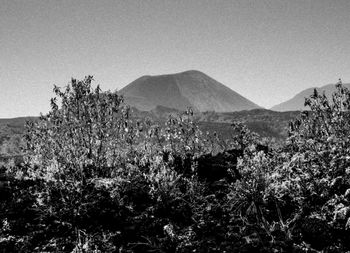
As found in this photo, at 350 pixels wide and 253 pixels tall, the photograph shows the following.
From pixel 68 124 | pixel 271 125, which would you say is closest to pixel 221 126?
pixel 271 125

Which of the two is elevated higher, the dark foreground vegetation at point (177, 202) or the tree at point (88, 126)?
the tree at point (88, 126)

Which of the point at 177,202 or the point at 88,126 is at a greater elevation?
the point at 88,126

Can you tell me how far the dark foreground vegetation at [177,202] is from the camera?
372 cm

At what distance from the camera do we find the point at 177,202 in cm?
520

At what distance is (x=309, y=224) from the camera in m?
3.83

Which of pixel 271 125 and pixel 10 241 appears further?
pixel 271 125

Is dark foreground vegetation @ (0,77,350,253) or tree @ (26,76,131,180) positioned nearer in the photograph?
dark foreground vegetation @ (0,77,350,253)

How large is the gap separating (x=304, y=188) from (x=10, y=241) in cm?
434

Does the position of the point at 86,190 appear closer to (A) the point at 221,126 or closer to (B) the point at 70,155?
(B) the point at 70,155

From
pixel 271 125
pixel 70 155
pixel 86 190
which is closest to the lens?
pixel 86 190

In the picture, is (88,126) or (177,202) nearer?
(177,202)

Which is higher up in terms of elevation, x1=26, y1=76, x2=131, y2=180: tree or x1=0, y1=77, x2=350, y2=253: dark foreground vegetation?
x1=26, y1=76, x2=131, y2=180: tree

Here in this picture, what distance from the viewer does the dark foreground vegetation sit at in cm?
372

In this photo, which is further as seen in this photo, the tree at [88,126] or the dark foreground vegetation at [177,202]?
the tree at [88,126]
